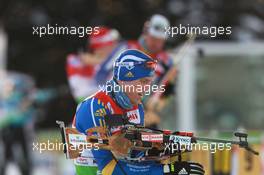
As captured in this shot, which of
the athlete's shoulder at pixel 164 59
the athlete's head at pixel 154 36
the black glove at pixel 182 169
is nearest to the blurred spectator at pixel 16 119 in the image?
the athlete's shoulder at pixel 164 59

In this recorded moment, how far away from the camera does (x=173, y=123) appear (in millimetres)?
15352

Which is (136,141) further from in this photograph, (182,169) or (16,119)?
(16,119)

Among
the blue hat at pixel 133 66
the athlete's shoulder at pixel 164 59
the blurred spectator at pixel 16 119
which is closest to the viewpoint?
the blue hat at pixel 133 66

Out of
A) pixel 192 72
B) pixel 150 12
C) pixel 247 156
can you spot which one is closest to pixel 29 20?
pixel 150 12

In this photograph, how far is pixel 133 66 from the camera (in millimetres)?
6508

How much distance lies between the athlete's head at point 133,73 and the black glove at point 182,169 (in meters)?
0.57

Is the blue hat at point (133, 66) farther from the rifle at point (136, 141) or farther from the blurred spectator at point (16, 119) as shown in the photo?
the blurred spectator at point (16, 119)

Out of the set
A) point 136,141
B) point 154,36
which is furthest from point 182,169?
point 154,36

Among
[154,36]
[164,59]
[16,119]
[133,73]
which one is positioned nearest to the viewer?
[133,73]

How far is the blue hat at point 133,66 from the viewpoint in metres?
6.51

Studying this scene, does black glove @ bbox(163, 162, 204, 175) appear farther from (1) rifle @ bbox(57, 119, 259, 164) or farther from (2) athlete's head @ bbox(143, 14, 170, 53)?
(2) athlete's head @ bbox(143, 14, 170, 53)

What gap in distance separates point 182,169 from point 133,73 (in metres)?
0.81

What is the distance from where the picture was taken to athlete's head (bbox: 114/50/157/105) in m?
6.51

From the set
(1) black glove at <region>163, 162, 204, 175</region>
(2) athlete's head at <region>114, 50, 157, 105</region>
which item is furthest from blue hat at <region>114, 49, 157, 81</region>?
(1) black glove at <region>163, 162, 204, 175</region>
